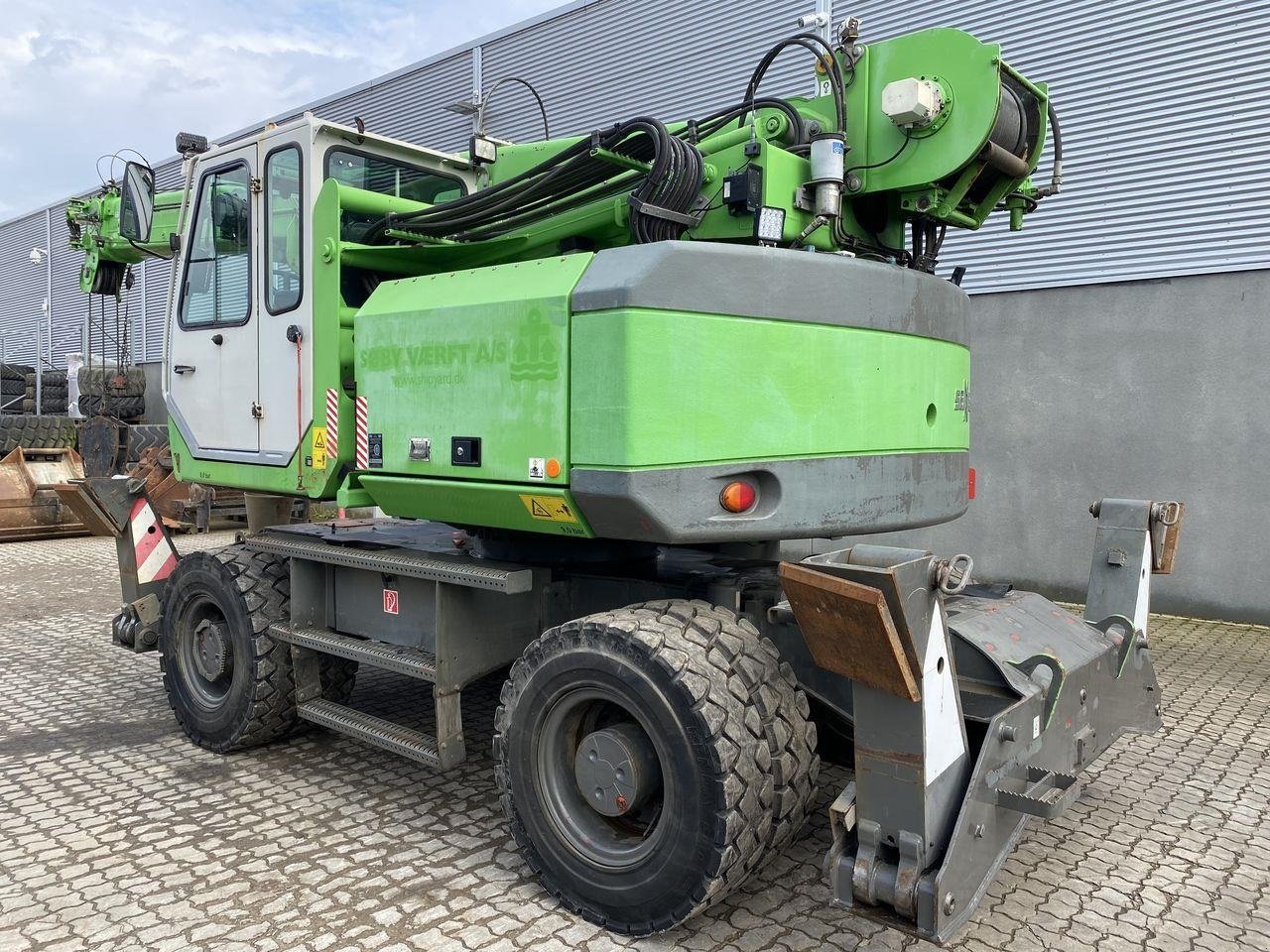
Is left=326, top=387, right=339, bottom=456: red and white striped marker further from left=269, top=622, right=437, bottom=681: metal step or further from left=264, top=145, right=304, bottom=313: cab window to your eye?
left=269, top=622, right=437, bottom=681: metal step

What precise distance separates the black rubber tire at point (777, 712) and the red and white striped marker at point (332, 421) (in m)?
1.91

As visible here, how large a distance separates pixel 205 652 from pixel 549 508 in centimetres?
274

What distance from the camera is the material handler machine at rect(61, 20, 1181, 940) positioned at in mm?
3043

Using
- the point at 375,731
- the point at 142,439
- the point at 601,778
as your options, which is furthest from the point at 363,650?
the point at 142,439

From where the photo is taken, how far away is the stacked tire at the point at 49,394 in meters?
21.6

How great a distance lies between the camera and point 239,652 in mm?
4961

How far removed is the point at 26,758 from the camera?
16.5 ft

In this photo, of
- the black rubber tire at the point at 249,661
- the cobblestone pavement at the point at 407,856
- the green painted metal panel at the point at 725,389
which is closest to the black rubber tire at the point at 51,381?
the cobblestone pavement at the point at 407,856

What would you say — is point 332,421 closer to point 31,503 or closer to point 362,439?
point 362,439

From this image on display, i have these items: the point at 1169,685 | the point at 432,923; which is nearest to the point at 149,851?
the point at 432,923

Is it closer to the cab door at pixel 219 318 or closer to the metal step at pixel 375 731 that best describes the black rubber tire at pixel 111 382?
the cab door at pixel 219 318

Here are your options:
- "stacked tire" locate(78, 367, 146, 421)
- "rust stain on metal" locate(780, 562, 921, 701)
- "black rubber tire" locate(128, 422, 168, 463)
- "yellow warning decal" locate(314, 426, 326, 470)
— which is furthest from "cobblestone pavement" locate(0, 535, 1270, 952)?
"stacked tire" locate(78, 367, 146, 421)

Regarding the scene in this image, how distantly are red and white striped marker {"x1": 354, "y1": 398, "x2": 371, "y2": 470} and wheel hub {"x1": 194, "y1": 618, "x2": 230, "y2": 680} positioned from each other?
5.08ft

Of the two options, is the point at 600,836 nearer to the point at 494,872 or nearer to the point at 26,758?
the point at 494,872
